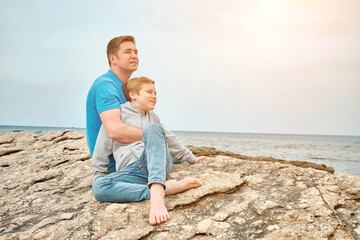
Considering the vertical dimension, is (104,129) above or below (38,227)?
above

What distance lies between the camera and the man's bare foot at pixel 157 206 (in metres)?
2.00

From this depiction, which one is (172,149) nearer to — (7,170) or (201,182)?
(201,182)

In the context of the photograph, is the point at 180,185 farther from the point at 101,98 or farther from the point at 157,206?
the point at 101,98

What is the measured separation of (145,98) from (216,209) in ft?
4.21

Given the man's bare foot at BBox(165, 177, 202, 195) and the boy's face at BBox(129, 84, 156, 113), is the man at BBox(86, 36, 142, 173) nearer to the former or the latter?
the boy's face at BBox(129, 84, 156, 113)

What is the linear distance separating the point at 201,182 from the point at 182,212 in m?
0.43

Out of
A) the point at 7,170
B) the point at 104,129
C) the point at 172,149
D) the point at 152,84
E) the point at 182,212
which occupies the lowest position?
the point at 7,170

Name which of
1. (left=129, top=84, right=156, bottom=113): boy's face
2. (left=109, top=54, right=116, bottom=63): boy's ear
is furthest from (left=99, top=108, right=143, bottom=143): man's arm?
(left=109, top=54, right=116, bottom=63): boy's ear

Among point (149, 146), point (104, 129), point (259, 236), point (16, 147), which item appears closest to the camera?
point (259, 236)

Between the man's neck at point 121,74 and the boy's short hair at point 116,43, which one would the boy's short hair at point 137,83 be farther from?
the boy's short hair at point 116,43

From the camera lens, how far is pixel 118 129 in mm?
2576

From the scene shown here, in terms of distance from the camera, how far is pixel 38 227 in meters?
2.21

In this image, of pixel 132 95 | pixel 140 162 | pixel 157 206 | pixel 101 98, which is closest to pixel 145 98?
pixel 132 95

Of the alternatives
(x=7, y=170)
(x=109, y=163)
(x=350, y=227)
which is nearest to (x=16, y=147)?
(x=7, y=170)
